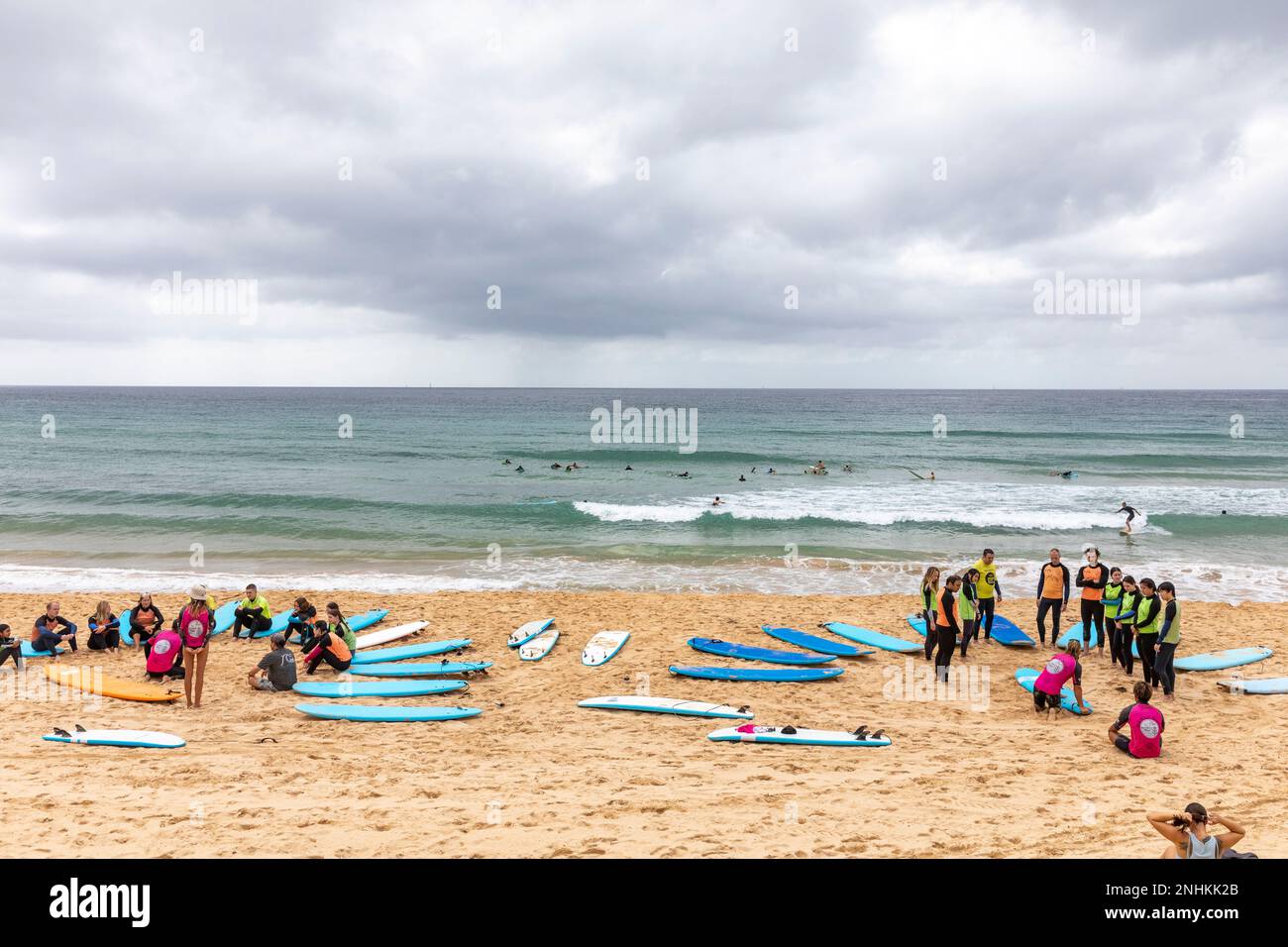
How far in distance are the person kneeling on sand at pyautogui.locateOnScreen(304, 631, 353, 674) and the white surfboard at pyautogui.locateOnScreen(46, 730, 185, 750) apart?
2768 mm

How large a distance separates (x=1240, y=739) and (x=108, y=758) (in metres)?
13.6

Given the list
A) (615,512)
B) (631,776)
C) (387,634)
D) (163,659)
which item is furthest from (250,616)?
(615,512)

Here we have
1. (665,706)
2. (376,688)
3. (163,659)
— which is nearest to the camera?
(665,706)

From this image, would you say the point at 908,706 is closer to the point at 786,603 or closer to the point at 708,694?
the point at 708,694

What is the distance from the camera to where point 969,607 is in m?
12.4

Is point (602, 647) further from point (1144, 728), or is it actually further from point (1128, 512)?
point (1128, 512)

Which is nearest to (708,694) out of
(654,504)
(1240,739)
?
(1240,739)

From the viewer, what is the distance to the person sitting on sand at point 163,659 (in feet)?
37.7

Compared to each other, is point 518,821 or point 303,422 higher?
point 303,422

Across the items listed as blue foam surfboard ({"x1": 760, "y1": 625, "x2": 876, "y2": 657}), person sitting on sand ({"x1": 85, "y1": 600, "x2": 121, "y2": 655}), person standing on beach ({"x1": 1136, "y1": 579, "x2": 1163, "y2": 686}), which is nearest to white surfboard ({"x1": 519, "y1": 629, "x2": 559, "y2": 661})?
blue foam surfboard ({"x1": 760, "y1": 625, "x2": 876, "y2": 657})

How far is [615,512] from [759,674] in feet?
59.6

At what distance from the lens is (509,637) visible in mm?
14031

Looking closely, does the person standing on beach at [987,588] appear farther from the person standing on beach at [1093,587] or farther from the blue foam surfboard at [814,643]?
the blue foam surfboard at [814,643]

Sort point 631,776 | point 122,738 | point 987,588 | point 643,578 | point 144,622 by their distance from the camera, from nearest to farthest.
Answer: point 631,776 < point 122,738 < point 987,588 < point 144,622 < point 643,578
